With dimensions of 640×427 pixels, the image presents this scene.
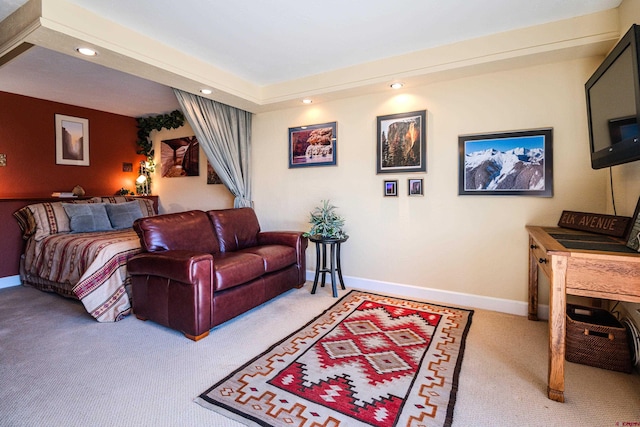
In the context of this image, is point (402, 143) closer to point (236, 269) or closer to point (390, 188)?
point (390, 188)

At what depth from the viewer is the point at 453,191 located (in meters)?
3.08

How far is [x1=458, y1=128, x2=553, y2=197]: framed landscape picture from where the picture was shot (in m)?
2.67

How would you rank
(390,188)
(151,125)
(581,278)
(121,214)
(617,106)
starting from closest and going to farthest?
(581,278)
(617,106)
(390,188)
(121,214)
(151,125)

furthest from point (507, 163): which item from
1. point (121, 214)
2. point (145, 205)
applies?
point (145, 205)

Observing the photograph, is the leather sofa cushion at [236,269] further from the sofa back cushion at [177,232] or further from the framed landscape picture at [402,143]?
the framed landscape picture at [402,143]

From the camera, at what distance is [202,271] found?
233 centimetres

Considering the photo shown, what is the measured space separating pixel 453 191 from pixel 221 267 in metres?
2.35

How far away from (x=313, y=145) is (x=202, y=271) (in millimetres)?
2179

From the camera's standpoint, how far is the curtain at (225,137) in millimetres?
3608

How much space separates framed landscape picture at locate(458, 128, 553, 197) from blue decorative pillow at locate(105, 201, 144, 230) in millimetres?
4309

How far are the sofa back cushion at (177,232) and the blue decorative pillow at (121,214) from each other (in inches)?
65.4

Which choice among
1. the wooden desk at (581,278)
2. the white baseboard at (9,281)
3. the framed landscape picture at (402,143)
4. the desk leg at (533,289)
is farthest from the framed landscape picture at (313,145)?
the white baseboard at (9,281)

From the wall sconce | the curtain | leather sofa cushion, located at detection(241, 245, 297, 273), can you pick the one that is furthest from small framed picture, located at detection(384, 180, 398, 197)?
the wall sconce

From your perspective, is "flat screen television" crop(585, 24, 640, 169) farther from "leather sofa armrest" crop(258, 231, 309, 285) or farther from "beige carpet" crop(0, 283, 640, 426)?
"leather sofa armrest" crop(258, 231, 309, 285)
